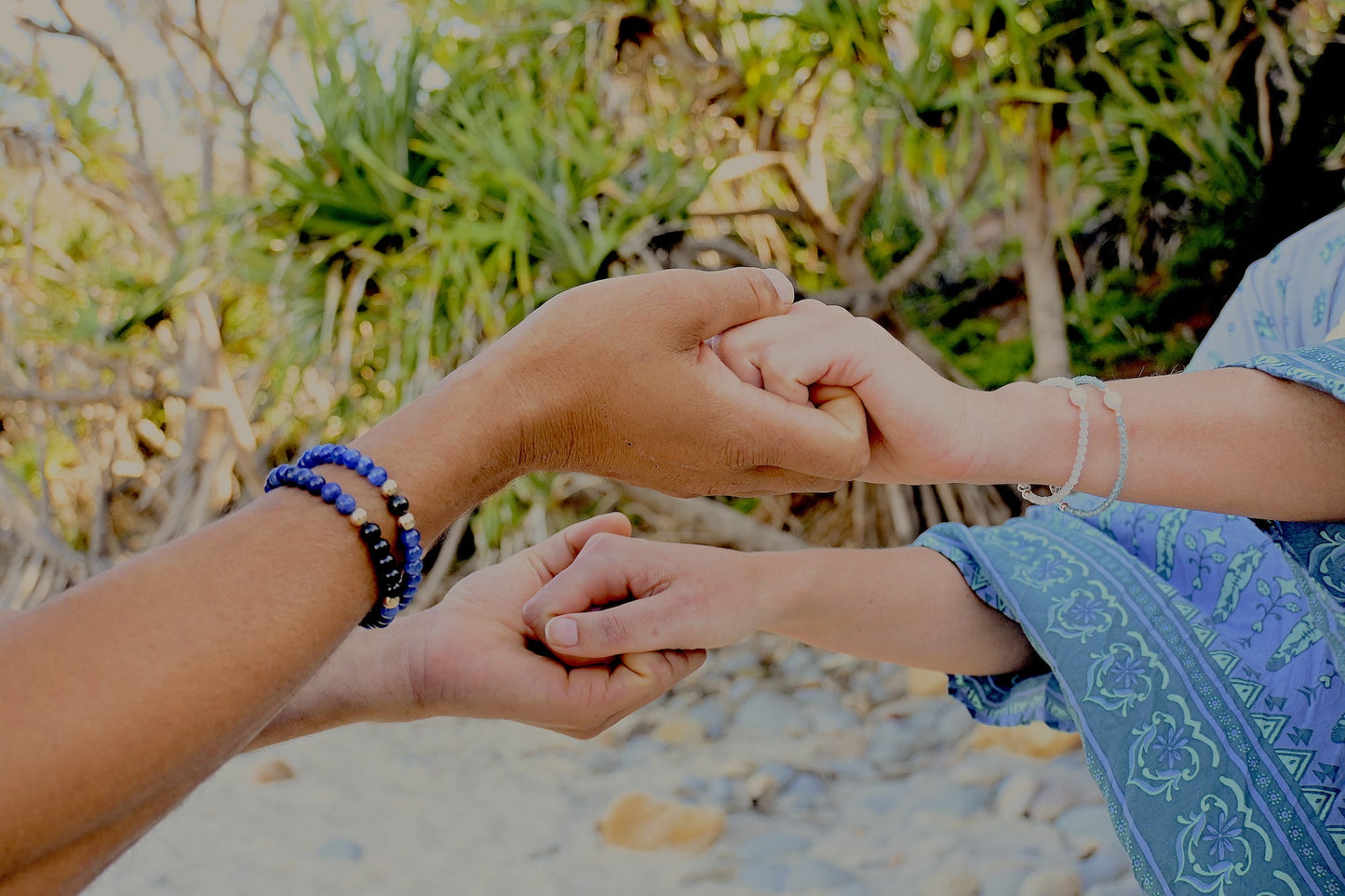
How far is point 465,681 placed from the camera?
4.25ft

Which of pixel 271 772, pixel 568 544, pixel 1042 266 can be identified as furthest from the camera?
pixel 1042 266

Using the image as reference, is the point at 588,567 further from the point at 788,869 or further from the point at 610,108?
the point at 610,108

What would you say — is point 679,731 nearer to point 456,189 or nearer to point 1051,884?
point 1051,884

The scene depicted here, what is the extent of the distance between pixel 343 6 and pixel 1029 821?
154 inches

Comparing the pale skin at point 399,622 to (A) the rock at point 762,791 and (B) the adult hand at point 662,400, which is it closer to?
(B) the adult hand at point 662,400

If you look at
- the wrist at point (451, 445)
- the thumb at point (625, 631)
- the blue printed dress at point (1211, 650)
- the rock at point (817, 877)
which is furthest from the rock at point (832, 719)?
the wrist at point (451, 445)

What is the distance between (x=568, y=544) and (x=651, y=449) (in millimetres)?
338

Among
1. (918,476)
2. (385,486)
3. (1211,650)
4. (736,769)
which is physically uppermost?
(385,486)

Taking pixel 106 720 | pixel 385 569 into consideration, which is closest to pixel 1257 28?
pixel 385 569

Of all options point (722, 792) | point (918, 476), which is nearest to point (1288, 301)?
point (918, 476)

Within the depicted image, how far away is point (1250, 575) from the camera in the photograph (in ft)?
4.38

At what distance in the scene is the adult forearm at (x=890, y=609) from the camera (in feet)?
4.66

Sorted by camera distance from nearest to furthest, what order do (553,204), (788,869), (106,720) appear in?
(106,720), (788,869), (553,204)

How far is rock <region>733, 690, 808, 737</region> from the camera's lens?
268cm
